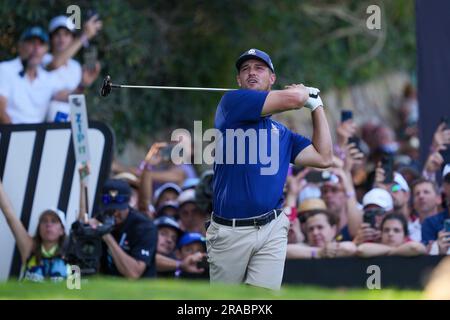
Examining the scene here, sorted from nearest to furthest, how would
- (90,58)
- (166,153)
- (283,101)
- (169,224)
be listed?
1. (283,101)
2. (169,224)
3. (166,153)
4. (90,58)

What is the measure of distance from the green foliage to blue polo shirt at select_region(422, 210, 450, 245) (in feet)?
16.5

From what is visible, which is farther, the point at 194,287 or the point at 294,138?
the point at 294,138

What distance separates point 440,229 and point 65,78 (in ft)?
15.0

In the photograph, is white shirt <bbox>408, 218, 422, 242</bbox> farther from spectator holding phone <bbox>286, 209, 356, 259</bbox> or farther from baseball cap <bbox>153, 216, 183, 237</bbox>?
baseball cap <bbox>153, 216, 183, 237</bbox>

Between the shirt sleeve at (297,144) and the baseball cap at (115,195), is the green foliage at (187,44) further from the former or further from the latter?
the shirt sleeve at (297,144)

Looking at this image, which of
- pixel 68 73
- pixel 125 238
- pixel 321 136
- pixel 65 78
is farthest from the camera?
pixel 68 73

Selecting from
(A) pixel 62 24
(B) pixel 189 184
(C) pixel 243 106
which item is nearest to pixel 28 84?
(A) pixel 62 24

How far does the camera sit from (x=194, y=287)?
22.2ft

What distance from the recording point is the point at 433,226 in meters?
11.3

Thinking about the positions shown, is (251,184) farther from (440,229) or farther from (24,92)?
(24,92)
